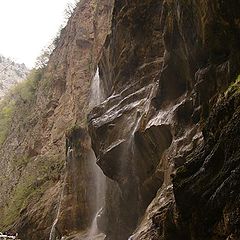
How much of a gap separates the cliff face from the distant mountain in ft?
264

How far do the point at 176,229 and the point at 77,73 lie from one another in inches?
1290

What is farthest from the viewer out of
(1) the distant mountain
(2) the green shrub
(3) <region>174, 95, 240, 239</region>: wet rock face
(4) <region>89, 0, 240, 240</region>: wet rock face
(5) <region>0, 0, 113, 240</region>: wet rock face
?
(1) the distant mountain

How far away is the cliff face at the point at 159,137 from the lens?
8.67 meters

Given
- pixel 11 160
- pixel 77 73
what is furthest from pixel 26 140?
pixel 77 73

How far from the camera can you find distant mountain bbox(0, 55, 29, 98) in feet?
367

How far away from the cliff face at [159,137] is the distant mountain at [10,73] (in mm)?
80349

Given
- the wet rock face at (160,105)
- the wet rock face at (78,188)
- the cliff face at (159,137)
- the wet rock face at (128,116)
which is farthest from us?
the wet rock face at (78,188)

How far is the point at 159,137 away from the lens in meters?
15.4

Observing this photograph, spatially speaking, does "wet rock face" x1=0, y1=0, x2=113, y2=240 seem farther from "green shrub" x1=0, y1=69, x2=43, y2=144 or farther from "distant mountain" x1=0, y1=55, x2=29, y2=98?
"distant mountain" x1=0, y1=55, x2=29, y2=98

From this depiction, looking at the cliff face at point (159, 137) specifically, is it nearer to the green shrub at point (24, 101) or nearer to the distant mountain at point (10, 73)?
the green shrub at point (24, 101)

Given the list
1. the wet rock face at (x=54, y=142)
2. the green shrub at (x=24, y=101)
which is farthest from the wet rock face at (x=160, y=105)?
the green shrub at (x=24, y=101)

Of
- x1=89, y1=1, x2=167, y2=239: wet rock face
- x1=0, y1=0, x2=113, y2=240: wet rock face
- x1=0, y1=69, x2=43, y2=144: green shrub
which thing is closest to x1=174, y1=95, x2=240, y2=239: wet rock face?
x1=89, y1=1, x2=167, y2=239: wet rock face

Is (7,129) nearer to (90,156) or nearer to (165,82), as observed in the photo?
(90,156)

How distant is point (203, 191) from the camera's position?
28.2 feet
